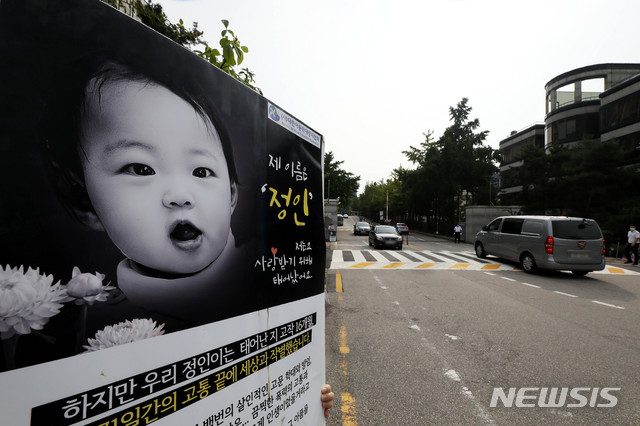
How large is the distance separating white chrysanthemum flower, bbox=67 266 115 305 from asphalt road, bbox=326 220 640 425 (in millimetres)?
2717

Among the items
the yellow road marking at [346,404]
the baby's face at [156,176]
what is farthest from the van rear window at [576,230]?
the baby's face at [156,176]

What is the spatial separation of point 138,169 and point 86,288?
0.34m

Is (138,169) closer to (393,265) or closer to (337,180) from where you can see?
(393,265)

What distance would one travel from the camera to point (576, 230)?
10.3 meters

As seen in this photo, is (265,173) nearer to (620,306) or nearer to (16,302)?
(16,302)

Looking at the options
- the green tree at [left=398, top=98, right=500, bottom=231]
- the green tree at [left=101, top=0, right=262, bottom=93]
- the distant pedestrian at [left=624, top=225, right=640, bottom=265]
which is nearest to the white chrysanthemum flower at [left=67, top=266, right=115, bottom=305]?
the green tree at [left=101, top=0, right=262, bottom=93]

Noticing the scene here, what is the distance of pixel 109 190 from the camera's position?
2.81ft

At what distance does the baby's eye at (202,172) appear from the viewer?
108cm

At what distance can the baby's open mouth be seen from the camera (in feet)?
3.32

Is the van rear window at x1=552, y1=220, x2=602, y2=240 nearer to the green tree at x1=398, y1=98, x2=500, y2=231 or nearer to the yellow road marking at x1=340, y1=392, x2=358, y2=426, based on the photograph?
the yellow road marking at x1=340, y1=392, x2=358, y2=426

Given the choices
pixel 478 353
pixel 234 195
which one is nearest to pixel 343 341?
pixel 478 353

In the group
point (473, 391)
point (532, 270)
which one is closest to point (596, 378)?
point (473, 391)

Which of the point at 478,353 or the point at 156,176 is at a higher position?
the point at 156,176

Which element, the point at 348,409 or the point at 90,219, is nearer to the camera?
the point at 90,219
